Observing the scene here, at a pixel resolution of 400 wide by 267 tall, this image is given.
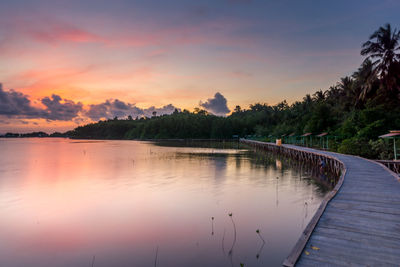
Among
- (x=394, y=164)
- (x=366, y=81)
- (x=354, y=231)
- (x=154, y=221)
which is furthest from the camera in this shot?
(x=366, y=81)

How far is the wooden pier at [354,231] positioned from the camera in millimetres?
4461

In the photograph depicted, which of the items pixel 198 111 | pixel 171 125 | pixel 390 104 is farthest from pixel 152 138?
pixel 390 104

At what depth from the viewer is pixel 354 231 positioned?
217 inches

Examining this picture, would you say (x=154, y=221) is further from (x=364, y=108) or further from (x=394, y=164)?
(x=364, y=108)

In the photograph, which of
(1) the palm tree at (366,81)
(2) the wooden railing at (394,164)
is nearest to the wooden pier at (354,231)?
(2) the wooden railing at (394,164)

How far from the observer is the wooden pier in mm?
4461

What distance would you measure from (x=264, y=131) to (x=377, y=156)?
60133 mm

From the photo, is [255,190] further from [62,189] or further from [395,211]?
[62,189]

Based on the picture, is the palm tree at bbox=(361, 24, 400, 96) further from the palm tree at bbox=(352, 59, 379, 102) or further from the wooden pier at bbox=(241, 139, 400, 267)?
the wooden pier at bbox=(241, 139, 400, 267)

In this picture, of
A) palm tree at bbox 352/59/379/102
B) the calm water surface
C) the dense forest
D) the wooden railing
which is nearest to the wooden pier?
the calm water surface

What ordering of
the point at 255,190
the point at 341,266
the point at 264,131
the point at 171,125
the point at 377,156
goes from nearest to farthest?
the point at 341,266
the point at 255,190
the point at 377,156
the point at 264,131
the point at 171,125

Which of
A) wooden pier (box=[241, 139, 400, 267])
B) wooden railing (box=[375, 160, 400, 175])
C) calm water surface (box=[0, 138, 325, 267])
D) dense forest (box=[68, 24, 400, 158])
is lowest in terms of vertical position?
calm water surface (box=[0, 138, 325, 267])

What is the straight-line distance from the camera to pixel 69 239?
8.42 meters

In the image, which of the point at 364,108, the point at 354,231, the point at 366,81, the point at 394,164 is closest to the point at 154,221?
the point at 354,231
